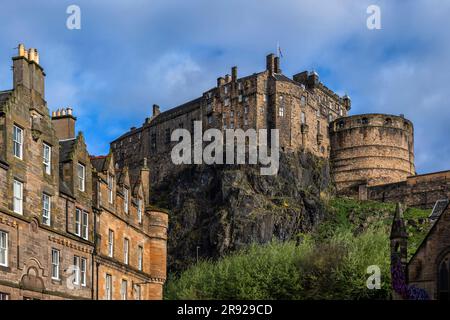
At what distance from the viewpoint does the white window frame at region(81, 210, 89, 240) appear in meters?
39.8

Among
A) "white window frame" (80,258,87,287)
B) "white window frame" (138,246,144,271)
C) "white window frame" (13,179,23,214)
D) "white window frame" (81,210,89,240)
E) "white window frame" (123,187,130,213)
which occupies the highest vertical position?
"white window frame" (123,187,130,213)

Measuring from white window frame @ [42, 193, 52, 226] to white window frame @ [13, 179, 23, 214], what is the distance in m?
1.92

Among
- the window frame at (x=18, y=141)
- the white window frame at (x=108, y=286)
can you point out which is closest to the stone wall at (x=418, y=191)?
the white window frame at (x=108, y=286)

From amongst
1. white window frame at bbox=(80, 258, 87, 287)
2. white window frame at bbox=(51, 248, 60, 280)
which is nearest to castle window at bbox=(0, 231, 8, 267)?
white window frame at bbox=(51, 248, 60, 280)

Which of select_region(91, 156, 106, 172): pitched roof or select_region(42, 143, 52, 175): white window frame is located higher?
select_region(91, 156, 106, 172): pitched roof

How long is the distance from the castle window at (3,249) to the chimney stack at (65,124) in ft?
37.5

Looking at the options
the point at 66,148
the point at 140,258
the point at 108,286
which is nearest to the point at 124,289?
the point at 108,286

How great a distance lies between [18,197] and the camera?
34.0 metres

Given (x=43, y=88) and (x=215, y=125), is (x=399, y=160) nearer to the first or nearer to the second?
(x=215, y=125)

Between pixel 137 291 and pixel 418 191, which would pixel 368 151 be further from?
pixel 137 291

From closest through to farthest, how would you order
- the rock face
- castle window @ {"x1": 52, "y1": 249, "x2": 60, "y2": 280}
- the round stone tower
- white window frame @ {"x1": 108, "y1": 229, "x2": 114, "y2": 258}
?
1. castle window @ {"x1": 52, "y1": 249, "x2": 60, "y2": 280}
2. white window frame @ {"x1": 108, "y1": 229, "x2": 114, "y2": 258}
3. the rock face
4. the round stone tower

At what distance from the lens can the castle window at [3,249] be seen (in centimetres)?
3216

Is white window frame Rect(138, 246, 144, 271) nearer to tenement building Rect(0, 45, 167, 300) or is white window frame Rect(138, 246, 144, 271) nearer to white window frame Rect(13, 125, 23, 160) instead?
tenement building Rect(0, 45, 167, 300)
